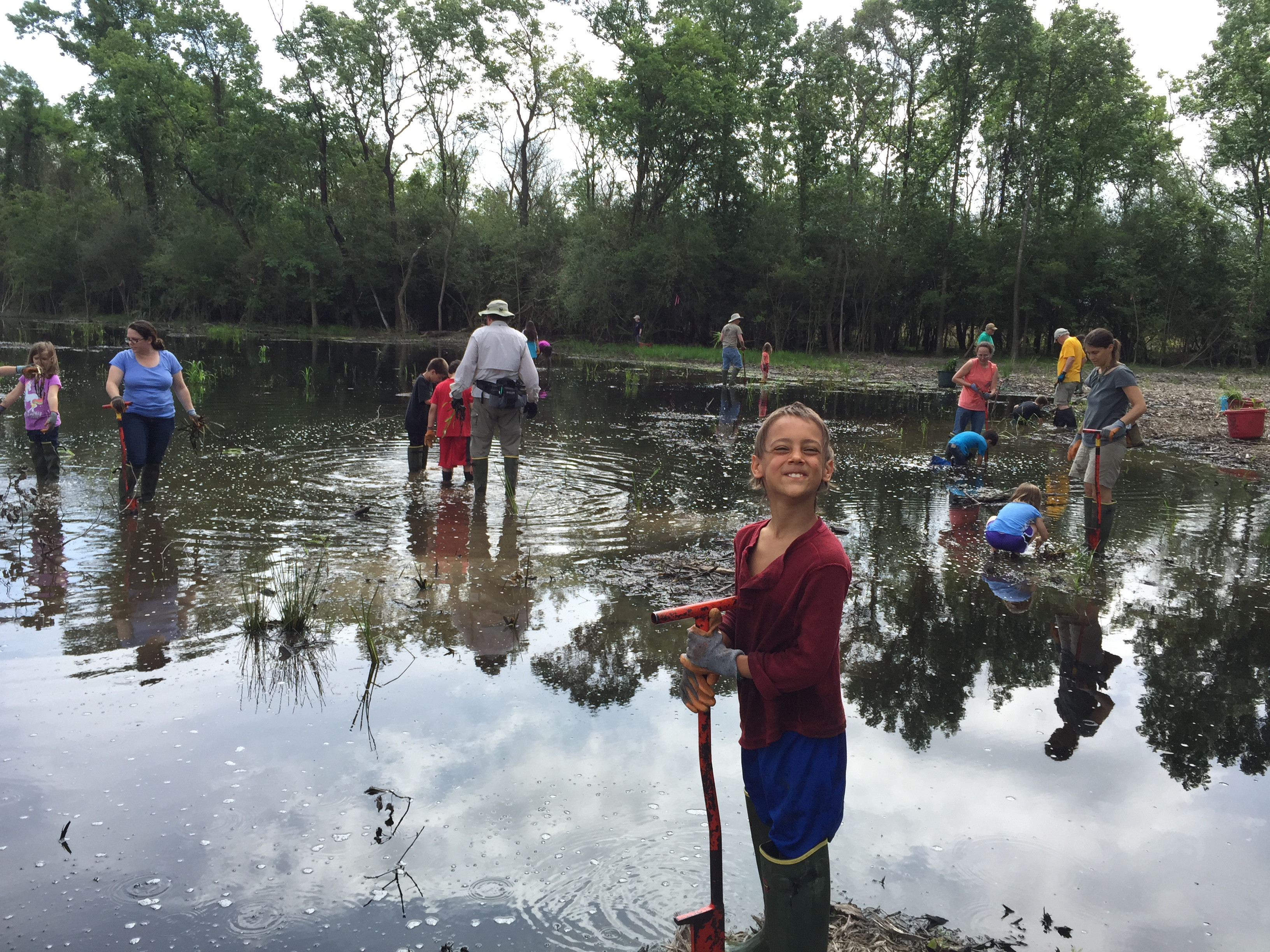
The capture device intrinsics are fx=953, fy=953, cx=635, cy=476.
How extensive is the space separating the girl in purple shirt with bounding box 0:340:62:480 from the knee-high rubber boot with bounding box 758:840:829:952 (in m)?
9.52

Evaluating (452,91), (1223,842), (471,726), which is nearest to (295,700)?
(471,726)

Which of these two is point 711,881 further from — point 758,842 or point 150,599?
point 150,599

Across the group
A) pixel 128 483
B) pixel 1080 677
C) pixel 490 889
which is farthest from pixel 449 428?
pixel 490 889

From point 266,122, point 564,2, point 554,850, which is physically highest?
point 564,2

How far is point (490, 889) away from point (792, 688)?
1.55 metres

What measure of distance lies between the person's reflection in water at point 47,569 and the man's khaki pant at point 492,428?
3.68 meters

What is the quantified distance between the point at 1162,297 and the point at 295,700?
126 feet

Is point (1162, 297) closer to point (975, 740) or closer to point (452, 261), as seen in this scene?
point (452, 261)

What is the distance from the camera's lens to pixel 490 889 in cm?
333

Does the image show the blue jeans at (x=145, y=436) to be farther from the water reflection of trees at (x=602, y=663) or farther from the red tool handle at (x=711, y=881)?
the red tool handle at (x=711, y=881)

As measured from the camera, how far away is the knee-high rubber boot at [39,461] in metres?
9.85

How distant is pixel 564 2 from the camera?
43.4 m

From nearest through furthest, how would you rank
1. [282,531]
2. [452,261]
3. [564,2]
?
1. [282,531]
2. [564,2]
3. [452,261]

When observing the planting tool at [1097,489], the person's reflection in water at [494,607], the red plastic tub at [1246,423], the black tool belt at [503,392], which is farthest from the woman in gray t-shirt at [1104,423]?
the red plastic tub at [1246,423]
